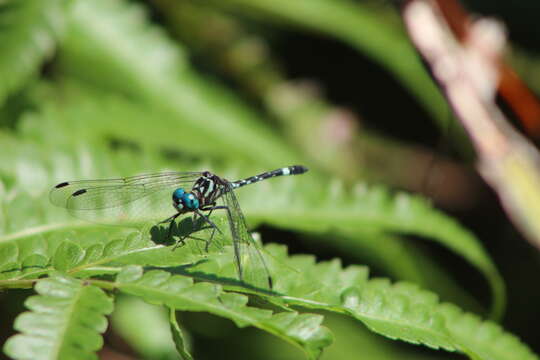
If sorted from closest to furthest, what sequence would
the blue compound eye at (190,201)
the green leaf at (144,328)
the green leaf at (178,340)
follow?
the green leaf at (178,340) → the blue compound eye at (190,201) → the green leaf at (144,328)

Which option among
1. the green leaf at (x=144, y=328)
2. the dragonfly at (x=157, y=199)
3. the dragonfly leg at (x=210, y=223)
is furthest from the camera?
the green leaf at (x=144, y=328)

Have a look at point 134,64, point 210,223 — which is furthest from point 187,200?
point 134,64

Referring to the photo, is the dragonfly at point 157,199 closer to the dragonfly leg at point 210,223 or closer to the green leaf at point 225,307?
the dragonfly leg at point 210,223

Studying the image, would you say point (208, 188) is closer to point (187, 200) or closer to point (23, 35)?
point (187, 200)

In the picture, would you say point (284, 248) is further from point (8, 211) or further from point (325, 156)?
point (325, 156)

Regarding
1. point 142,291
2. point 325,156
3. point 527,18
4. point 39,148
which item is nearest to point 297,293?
point 142,291

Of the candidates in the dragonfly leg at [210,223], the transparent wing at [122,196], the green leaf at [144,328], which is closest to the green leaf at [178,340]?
the dragonfly leg at [210,223]
